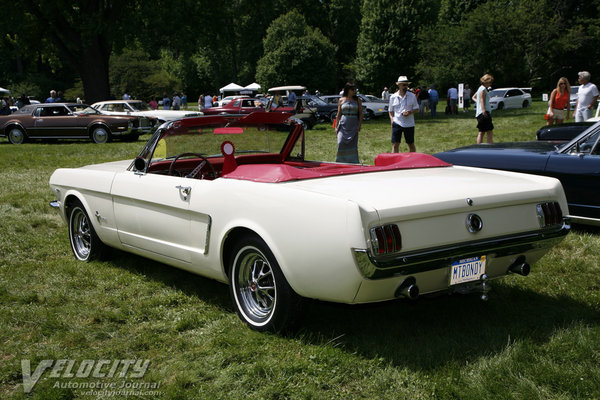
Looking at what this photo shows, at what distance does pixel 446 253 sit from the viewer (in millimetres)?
3131

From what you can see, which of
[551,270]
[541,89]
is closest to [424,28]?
[541,89]

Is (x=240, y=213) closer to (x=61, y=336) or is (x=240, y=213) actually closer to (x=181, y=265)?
(x=181, y=265)

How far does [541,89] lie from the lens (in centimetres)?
4881

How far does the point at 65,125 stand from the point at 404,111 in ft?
44.0

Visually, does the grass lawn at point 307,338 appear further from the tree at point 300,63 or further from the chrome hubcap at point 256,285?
the tree at point 300,63

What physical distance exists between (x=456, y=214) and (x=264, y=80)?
4999cm

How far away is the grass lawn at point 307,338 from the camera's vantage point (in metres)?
2.94

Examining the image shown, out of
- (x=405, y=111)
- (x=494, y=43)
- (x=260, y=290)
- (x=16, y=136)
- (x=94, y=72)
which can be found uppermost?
(x=494, y=43)

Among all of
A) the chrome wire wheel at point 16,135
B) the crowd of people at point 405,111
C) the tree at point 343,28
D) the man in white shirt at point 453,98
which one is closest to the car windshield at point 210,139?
the crowd of people at point 405,111

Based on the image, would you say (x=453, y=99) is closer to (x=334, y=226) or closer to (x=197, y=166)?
(x=197, y=166)

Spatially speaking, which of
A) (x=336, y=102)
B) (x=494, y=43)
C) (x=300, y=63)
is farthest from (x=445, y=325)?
(x=300, y=63)

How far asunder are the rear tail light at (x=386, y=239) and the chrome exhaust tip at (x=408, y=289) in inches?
8.3

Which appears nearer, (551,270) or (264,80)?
(551,270)

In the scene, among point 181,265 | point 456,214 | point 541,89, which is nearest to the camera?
point 456,214
